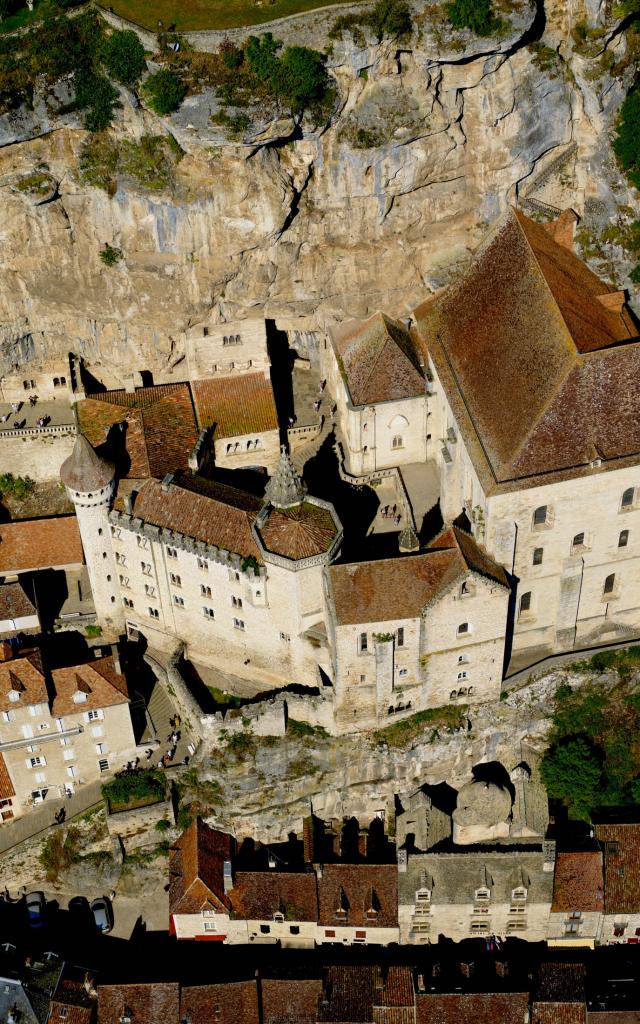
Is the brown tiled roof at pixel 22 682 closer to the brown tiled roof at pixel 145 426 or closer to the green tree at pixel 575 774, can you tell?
the brown tiled roof at pixel 145 426

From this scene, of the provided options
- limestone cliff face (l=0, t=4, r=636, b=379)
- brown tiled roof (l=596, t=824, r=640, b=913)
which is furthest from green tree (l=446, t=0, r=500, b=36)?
brown tiled roof (l=596, t=824, r=640, b=913)

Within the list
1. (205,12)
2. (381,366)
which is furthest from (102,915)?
(205,12)

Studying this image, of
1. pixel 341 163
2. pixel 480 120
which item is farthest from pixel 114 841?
pixel 480 120

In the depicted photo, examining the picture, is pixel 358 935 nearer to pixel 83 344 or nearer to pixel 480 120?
pixel 83 344

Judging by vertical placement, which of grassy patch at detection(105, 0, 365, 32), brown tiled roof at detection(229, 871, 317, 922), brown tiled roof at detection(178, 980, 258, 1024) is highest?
grassy patch at detection(105, 0, 365, 32)

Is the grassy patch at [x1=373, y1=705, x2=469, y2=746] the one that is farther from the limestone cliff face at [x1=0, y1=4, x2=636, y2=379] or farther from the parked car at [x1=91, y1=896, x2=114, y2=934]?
the limestone cliff face at [x1=0, y1=4, x2=636, y2=379]

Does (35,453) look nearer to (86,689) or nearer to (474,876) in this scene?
(86,689)
